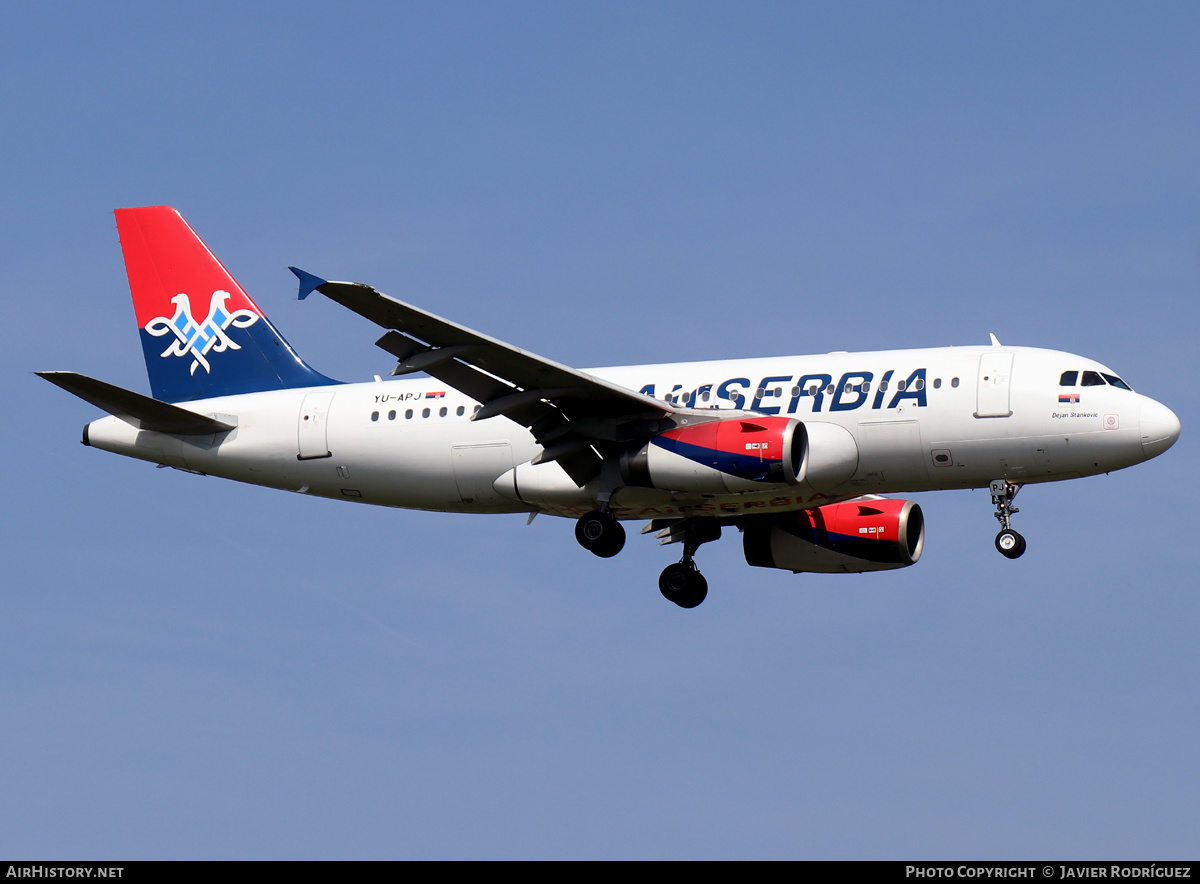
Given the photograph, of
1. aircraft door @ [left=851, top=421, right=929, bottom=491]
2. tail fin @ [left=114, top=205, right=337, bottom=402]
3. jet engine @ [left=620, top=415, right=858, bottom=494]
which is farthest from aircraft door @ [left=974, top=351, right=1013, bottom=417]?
tail fin @ [left=114, top=205, right=337, bottom=402]

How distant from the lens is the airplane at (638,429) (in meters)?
33.6

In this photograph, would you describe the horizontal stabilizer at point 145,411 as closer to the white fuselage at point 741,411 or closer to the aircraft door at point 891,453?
the white fuselage at point 741,411

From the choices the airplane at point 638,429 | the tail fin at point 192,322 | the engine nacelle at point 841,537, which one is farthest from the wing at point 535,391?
the tail fin at point 192,322

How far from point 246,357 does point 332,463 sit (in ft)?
14.4

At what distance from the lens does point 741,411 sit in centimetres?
3531

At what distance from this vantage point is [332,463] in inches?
1506

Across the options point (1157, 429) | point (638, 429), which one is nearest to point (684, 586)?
point (638, 429)

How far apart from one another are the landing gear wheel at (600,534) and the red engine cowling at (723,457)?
1295 millimetres

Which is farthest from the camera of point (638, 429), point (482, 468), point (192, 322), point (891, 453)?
point (192, 322)

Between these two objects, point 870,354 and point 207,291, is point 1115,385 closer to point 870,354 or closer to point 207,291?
point 870,354

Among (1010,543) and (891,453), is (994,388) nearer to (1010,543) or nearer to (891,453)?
(891,453)

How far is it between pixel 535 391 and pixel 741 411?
4488 millimetres

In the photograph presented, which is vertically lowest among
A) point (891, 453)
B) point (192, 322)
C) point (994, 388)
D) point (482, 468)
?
point (891, 453)
